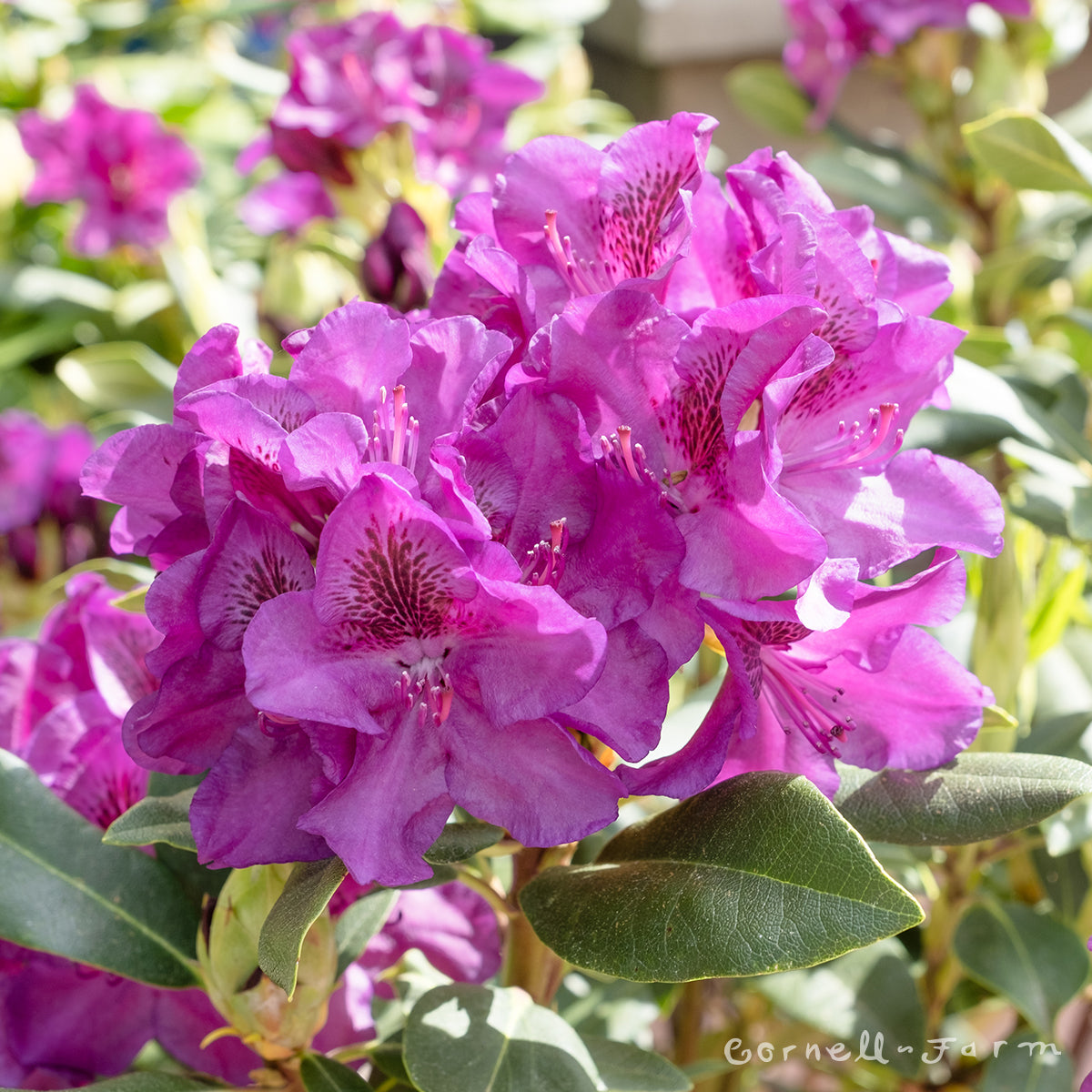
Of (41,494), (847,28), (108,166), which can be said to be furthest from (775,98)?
(41,494)

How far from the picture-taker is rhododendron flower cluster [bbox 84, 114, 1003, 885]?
46 cm

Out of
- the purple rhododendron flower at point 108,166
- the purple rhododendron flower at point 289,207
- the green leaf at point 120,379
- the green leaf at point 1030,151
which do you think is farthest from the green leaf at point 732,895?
the purple rhododendron flower at point 108,166

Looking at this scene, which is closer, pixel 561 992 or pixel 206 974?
pixel 206 974

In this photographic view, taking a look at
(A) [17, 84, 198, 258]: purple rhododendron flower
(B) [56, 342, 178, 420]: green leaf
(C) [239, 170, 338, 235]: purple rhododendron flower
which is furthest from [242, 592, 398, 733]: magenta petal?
(A) [17, 84, 198, 258]: purple rhododendron flower

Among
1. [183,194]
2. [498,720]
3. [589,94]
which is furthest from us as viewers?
[589,94]

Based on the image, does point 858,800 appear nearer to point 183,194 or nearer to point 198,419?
point 198,419

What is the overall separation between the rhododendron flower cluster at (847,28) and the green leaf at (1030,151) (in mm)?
575

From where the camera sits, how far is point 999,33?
145 cm

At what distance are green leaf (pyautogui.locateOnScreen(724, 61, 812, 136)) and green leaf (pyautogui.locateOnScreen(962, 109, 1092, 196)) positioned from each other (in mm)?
925

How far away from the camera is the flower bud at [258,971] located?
558 millimetres

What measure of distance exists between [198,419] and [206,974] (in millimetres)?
297

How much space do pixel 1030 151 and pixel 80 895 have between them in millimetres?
749

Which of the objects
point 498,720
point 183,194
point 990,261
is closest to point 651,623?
point 498,720

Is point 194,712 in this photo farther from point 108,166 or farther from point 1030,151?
point 108,166
